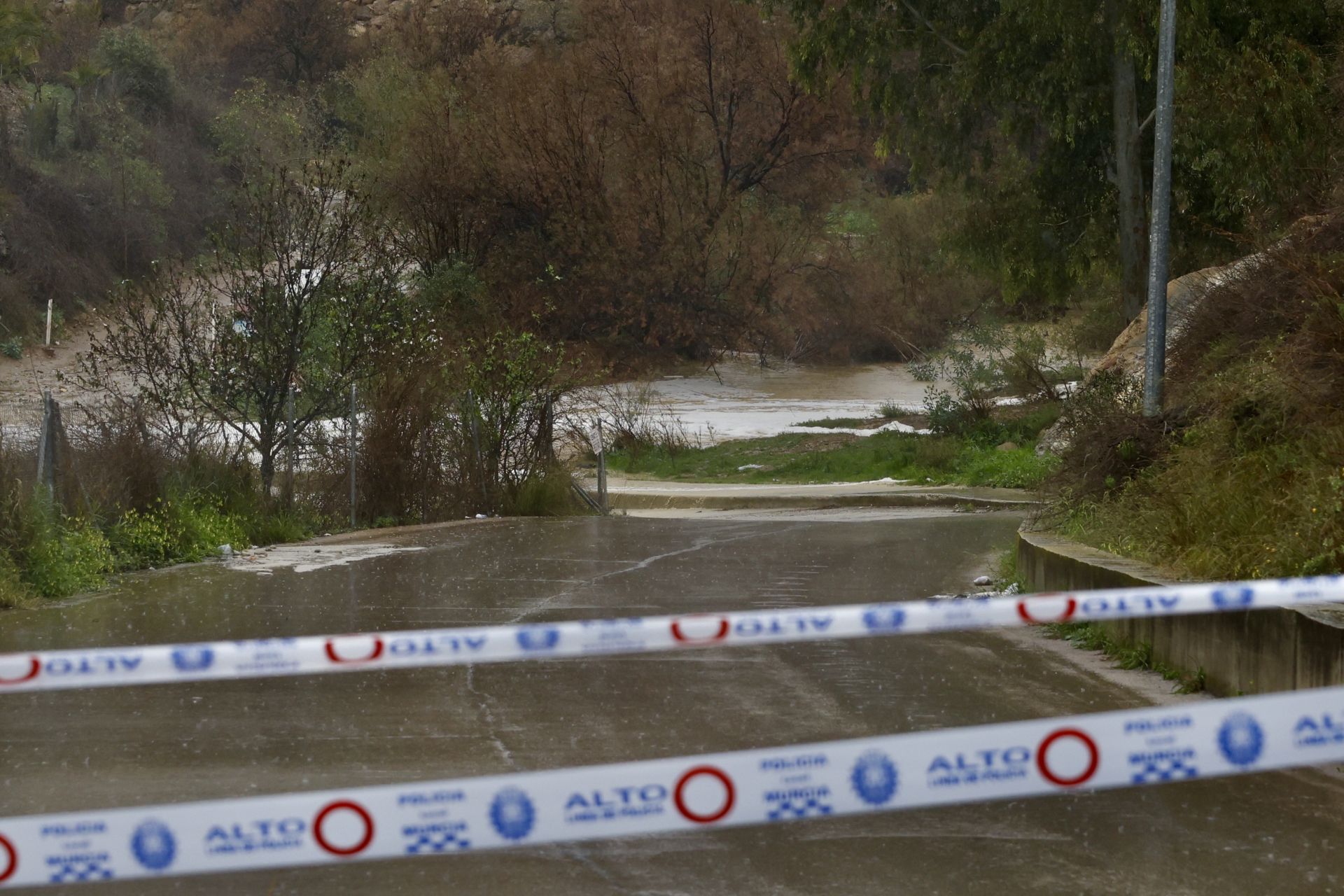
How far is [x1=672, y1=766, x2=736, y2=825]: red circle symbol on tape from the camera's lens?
3.56 m

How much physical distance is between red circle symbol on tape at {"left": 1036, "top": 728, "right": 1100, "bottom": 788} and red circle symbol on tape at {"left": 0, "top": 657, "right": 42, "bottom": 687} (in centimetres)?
231

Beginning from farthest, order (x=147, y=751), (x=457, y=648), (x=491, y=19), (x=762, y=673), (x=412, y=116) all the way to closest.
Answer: (x=491, y=19) < (x=412, y=116) < (x=762, y=673) < (x=147, y=751) < (x=457, y=648)

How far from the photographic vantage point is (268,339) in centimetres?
1931

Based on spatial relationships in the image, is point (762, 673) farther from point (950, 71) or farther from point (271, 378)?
point (950, 71)

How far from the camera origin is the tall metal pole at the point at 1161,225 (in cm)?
1385

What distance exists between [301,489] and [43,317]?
119 ft

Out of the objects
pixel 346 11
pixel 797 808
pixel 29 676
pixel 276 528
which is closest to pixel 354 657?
pixel 29 676

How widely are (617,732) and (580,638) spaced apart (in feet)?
12.9

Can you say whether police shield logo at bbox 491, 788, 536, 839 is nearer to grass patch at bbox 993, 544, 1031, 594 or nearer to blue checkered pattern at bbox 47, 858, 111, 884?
blue checkered pattern at bbox 47, 858, 111, 884

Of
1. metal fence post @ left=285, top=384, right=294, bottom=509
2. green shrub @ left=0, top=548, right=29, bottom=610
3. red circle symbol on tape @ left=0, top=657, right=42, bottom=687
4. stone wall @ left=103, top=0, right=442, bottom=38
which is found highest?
stone wall @ left=103, top=0, right=442, bottom=38

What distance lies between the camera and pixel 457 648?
12.4ft

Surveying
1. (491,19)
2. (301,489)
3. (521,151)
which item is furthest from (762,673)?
(491,19)

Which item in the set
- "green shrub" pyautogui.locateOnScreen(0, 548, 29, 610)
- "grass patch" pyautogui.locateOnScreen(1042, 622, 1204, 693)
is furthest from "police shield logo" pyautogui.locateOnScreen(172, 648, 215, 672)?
"green shrub" pyautogui.locateOnScreen(0, 548, 29, 610)

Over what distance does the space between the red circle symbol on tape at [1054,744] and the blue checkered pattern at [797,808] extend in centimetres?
52
